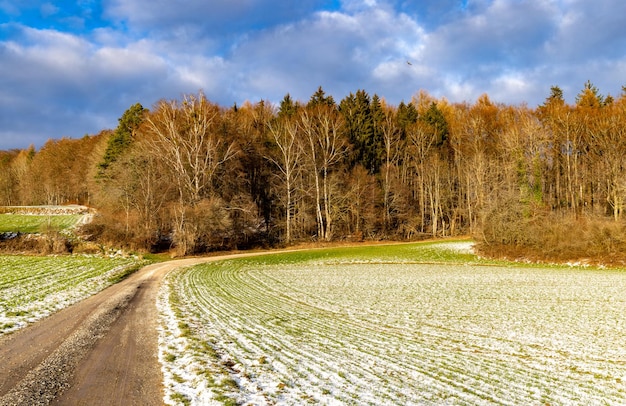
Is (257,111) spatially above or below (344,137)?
above

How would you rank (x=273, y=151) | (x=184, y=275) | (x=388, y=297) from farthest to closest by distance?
(x=273, y=151) < (x=184, y=275) < (x=388, y=297)

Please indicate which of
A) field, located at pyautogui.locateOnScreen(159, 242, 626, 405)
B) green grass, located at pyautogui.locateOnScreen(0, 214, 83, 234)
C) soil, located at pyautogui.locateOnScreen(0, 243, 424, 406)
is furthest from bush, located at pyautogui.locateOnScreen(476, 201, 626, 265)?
green grass, located at pyautogui.locateOnScreen(0, 214, 83, 234)

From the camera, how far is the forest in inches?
1626

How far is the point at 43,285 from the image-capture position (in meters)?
19.0

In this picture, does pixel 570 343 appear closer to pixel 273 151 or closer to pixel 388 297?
pixel 388 297

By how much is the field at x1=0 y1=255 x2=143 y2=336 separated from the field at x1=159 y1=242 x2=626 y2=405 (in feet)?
12.5

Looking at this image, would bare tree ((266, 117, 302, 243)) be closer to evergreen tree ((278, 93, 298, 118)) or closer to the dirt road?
evergreen tree ((278, 93, 298, 118))

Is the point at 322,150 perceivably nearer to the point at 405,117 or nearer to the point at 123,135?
the point at 405,117

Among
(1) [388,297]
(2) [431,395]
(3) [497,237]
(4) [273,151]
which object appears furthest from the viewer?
(4) [273,151]

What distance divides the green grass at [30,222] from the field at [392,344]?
41222mm

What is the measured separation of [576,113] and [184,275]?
54.1 meters

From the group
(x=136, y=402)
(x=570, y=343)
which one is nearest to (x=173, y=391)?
(x=136, y=402)

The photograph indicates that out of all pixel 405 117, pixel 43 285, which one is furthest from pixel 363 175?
pixel 43 285

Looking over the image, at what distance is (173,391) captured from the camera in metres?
6.63
